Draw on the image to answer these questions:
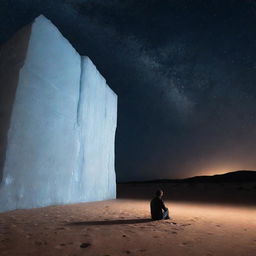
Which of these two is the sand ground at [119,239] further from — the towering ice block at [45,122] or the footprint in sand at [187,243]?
the towering ice block at [45,122]

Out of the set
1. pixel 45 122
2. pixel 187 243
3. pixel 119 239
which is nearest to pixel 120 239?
pixel 119 239

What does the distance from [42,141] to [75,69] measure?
4125 mm

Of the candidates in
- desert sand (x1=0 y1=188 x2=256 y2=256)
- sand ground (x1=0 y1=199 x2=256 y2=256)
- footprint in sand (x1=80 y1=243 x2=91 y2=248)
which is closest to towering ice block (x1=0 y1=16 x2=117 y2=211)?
sand ground (x1=0 y1=199 x2=256 y2=256)

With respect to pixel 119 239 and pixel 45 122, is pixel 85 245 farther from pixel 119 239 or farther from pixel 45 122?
pixel 45 122

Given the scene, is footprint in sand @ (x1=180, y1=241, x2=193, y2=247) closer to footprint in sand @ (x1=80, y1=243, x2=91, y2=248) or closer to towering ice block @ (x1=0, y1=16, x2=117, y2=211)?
footprint in sand @ (x1=80, y1=243, x2=91, y2=248)

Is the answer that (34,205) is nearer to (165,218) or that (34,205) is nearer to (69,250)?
(165,218)

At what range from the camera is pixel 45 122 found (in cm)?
885

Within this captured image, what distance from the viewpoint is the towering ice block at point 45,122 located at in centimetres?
759

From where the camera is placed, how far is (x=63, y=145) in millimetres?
9750

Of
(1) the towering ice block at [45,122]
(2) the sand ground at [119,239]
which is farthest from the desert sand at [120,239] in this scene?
(1) the towering ice block at [45,122]

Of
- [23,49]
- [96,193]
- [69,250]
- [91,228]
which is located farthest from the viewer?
[96,193]

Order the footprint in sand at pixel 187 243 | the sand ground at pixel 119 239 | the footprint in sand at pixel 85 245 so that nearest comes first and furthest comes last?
the sand ground at pixel 119 239
the footprint in sand at pixel 85 245
the footprint in sand at pixel 187 243

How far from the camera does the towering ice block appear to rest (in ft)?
24.9

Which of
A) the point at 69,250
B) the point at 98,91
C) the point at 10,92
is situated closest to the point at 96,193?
the point at 98,91
